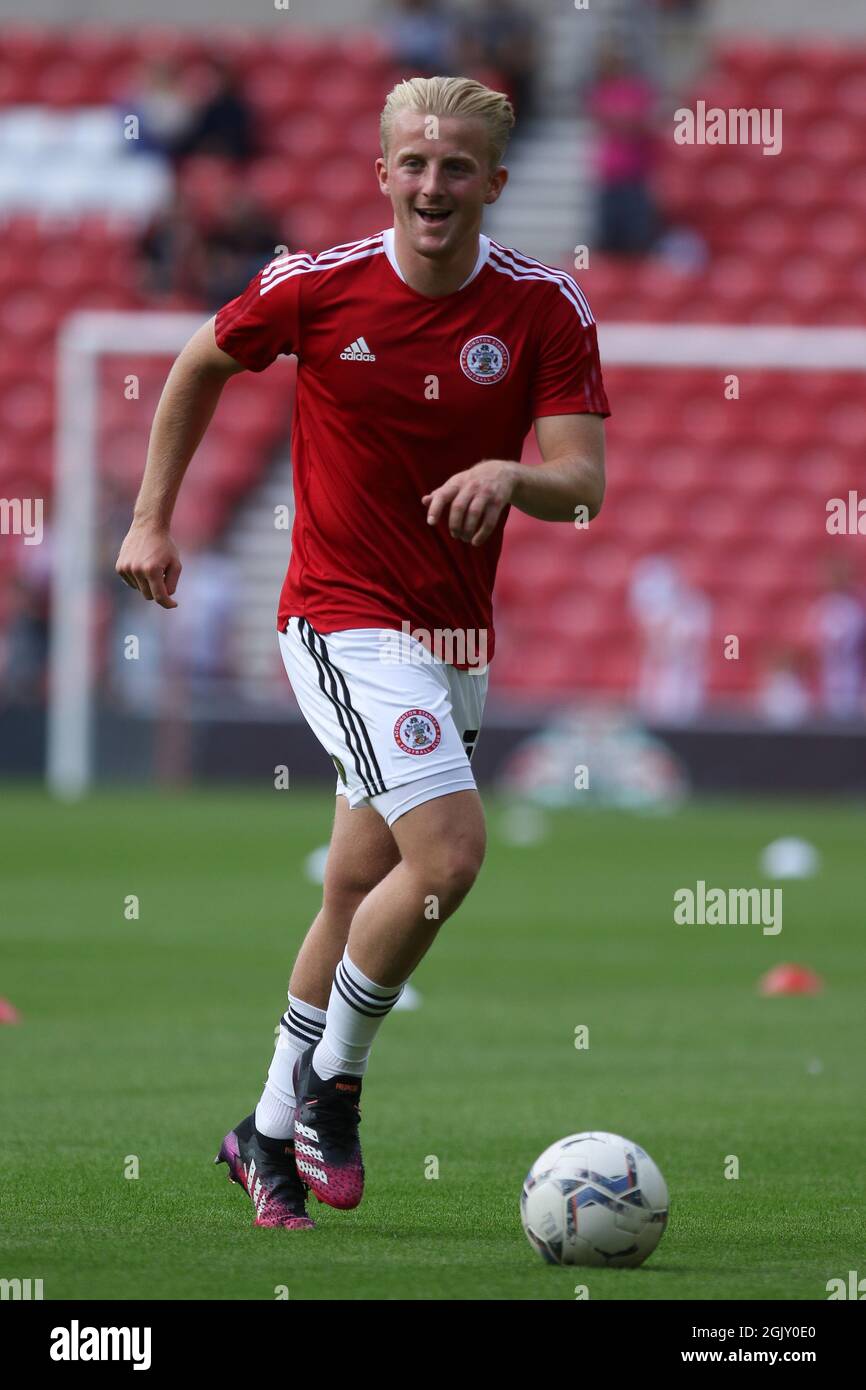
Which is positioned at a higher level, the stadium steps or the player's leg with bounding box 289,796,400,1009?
the stadium steps

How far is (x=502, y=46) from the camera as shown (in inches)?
894

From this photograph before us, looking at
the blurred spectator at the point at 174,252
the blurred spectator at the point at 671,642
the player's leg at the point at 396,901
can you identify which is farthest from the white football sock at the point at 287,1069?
the blurred spectator at the point at 174,252

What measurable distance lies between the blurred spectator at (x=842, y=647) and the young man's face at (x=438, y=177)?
15292 mm


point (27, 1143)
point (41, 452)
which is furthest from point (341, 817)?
point (41, 452)

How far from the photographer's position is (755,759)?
20047mm

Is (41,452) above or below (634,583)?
above

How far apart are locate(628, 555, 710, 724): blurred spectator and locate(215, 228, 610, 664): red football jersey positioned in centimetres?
1517

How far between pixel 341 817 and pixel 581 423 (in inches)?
39.9

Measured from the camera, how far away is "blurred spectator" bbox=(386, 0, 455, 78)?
23.0 meters

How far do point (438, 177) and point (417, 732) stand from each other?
3.85ft

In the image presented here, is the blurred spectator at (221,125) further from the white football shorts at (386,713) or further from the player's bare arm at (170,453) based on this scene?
the white football shorts at (386,713)

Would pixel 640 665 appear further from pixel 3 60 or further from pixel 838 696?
pixel 3 60

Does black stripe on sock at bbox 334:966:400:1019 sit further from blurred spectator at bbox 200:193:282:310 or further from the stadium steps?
the stadium steps

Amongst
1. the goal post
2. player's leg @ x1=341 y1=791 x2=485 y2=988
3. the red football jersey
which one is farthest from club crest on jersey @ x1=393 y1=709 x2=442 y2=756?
the goal post
